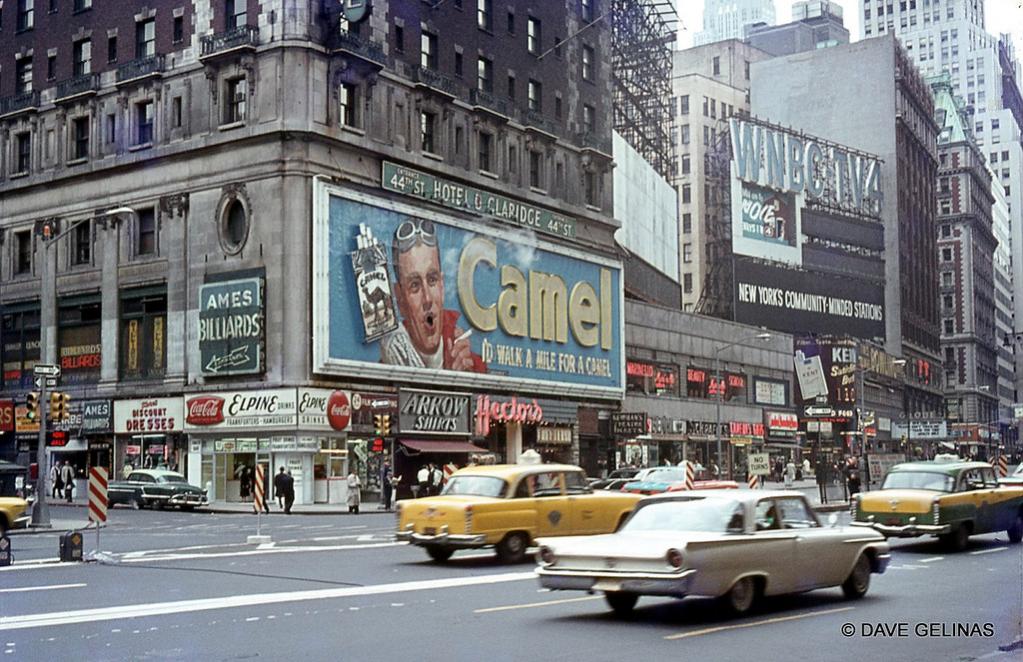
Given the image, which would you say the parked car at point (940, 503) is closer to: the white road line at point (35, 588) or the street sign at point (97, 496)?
the white road line at point (35, 588)

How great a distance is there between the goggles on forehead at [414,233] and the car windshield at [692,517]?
4585 centimetres

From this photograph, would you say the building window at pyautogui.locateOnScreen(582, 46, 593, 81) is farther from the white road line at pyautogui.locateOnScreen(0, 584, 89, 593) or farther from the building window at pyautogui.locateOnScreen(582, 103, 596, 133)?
the white road line at pyautogui.locateOnScreen(0, 584, 89, 593)

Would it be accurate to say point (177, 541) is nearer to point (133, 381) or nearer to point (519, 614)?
point (519, 614)

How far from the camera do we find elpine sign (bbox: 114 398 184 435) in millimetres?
58750

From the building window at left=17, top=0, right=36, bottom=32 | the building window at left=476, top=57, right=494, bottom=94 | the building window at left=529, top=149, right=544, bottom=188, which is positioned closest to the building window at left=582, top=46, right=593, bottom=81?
the building window at left=529, top=149, right=544, bottom=188

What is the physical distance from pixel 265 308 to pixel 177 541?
26.2m

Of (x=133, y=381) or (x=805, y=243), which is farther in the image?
(x=805, y=243)

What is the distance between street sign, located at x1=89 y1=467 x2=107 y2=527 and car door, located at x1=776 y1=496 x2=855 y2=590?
14919 millimetres

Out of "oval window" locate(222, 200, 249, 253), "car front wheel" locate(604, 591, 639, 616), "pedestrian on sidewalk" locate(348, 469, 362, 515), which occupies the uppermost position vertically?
"oval window" locate(222, 200, 249, 253)

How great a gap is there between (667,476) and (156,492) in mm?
22268

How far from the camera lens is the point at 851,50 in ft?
463

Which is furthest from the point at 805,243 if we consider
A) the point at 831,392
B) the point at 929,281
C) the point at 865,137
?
the point at 929,281

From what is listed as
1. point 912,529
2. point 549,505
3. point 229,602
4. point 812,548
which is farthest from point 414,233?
point 812,548

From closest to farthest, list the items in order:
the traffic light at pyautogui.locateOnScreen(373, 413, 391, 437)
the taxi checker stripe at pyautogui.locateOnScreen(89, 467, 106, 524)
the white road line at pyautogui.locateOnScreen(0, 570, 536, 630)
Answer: the white road line at pyautogui.locateOnScreen(0, 570, 536, 630), the taxi checker stripe at pyautogui.locateOnScreen(89, 467, 106, 524), the traffic light at pyautogui.locateOnScreen(373, 413, 391, 437)
